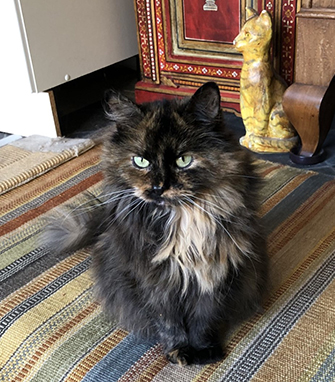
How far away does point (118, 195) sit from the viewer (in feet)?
3.59

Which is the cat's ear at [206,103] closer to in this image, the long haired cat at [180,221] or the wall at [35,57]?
the long haired cat at [180,221]

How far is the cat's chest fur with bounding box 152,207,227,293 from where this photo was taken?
1067 millimetres

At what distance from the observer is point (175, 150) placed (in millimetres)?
1014

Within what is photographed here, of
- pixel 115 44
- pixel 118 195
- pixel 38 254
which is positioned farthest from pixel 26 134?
pixel 118 195

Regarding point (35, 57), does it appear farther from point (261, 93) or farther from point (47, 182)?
point (261, 93)

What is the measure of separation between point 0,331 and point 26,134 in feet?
4.72

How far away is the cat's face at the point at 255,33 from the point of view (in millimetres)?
2049

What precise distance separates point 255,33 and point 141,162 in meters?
1.26

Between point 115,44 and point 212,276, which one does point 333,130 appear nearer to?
point 115,44

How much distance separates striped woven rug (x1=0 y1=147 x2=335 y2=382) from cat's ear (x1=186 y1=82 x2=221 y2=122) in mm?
313

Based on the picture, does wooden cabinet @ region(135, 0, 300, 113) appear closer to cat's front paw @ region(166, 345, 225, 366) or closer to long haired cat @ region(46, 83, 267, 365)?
long haired cat @ region(46, 83, 267, 365)

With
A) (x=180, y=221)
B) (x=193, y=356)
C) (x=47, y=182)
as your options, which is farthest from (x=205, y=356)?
(x=47, y=182)

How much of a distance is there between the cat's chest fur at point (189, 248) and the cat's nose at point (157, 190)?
0.07m

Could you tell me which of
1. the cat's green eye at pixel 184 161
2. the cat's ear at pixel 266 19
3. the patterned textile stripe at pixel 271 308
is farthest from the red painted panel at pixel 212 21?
the cat's green eye at pixel 184 161
